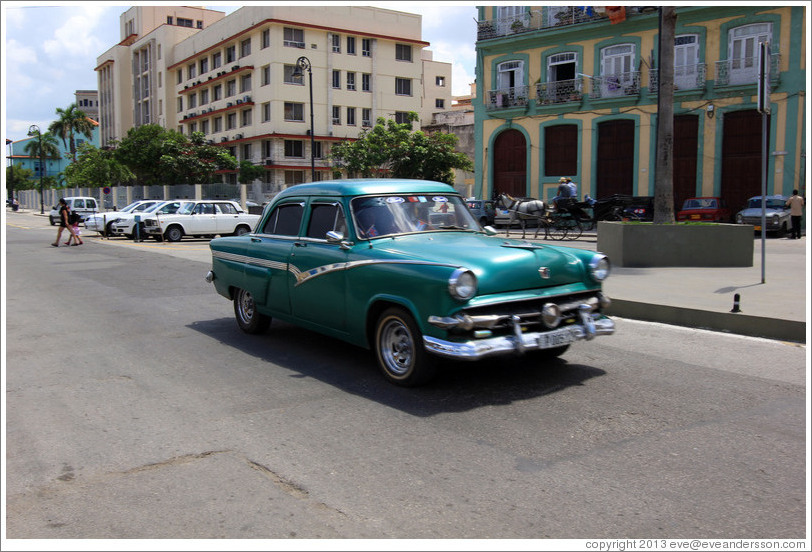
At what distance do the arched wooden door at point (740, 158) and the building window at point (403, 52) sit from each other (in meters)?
33.6

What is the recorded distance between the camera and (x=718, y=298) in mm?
9617

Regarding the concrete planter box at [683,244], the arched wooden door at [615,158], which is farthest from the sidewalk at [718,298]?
the arched wooden door at [615,158]

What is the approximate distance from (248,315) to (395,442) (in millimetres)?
4069

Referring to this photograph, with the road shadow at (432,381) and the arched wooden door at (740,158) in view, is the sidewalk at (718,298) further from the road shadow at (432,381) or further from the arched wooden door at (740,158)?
the arched wooden door at (740,158)

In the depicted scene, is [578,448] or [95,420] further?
[95,420]

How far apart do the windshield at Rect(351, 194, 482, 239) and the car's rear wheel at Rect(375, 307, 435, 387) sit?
0.95 m

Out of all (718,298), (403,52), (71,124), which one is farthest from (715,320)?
(71,124)

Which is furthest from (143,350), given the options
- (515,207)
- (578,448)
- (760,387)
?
(515,207)

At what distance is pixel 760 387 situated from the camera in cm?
589

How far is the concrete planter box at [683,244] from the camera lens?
13.4 meters

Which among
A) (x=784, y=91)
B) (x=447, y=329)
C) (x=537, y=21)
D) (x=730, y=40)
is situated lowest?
(x=447, y=329)

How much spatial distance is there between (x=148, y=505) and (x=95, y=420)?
176cm

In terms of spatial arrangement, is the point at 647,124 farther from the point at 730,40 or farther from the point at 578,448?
the point at 578,448

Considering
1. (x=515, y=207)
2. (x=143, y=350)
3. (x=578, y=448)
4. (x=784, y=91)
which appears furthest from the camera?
(x=784, y=91)
